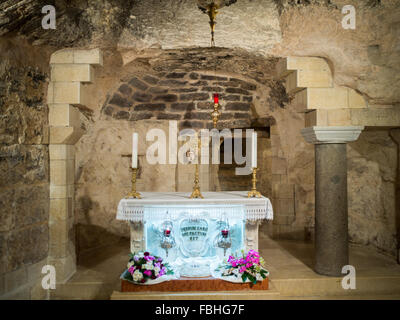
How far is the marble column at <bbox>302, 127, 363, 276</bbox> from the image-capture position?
3.94 metres

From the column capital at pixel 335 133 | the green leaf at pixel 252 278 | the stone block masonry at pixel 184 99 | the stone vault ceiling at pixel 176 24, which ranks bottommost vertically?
the green leaf at pixel 252 278

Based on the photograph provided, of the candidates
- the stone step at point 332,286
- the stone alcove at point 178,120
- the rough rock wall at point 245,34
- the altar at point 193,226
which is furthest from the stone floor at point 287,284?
the rough rock wall at point 245,34

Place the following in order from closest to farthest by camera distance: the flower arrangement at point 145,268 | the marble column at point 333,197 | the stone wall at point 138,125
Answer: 1. the flower arrangement at point 145,268
2. the marble column at point 333,197
3. the stone wall at point 138,125

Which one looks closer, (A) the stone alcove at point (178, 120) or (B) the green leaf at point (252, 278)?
(B) the green leaf at point (252, 278)

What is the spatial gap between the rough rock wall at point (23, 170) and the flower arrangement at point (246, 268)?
2045mm

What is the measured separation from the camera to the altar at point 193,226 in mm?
3643

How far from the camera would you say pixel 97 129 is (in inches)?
206

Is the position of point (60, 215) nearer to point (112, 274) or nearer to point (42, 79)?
point (112, 274)

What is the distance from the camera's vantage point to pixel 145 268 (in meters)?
3.41

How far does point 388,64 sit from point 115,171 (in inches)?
163

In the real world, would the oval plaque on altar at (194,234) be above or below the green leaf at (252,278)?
above

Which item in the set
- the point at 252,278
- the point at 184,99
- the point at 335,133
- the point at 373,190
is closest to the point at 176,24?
the point at 184,99

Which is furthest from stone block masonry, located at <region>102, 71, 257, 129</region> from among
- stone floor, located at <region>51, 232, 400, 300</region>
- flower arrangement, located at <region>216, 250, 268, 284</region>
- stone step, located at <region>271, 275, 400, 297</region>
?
stone step, located at <region>271, 275, 400, 297</region>

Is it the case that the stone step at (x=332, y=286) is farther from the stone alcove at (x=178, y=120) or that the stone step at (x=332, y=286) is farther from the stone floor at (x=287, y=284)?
the stone alcove at (x=178, y=120)
